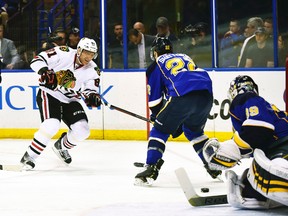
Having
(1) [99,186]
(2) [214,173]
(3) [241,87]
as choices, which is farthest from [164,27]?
(3) [241,87]

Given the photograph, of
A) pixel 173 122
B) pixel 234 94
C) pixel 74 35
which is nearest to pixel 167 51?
pixel 173 122

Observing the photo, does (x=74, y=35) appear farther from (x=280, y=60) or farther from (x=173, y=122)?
(x=173, y=122)

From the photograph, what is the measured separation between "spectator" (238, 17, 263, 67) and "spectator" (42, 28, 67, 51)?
188 cm

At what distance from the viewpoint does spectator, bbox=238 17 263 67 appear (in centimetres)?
813

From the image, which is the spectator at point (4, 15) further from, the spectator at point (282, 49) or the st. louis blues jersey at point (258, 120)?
the st. louis blues jersey at point (258, 120)

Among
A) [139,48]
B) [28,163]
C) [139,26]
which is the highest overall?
[139,26]

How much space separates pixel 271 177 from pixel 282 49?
4133 millimetres

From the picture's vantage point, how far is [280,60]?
26.3ft

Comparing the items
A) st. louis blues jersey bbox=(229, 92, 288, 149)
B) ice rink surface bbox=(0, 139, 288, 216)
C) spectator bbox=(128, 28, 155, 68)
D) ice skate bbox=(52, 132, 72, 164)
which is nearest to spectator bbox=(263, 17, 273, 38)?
spectator bbox=(128, 28, 155, 68)

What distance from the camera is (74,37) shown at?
8758mm

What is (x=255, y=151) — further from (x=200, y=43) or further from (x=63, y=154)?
(x=200, y=43)

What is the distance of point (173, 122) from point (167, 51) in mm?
509

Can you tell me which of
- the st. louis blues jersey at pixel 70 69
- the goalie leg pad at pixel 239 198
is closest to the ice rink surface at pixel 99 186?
the goalie leg pad at pixel 239 198

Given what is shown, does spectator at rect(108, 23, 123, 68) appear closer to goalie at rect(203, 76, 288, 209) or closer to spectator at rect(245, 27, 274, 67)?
spectator at rect(245, 27, 274, 67)
